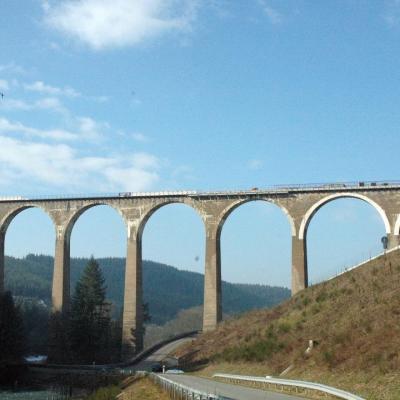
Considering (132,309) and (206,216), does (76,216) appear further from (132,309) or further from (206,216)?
(206,216)

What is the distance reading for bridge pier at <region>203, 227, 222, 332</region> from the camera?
53.3 meters

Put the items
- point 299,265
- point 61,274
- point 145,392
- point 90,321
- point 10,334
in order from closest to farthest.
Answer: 1. point 145,392
2. point 10,334
3. point 299,265
4. point 61,274
5. point 90,321

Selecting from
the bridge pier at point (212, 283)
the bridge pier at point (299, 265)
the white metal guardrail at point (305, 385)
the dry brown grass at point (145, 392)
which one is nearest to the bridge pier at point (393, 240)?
the bridge pier at point (299, 265)

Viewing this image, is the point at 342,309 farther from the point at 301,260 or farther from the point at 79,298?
the point at 79,298

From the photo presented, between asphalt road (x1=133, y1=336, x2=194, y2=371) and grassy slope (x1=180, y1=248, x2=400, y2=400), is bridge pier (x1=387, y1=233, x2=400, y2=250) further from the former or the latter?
asphalt road (x1=133, y1=336, x2=194, y2=371)

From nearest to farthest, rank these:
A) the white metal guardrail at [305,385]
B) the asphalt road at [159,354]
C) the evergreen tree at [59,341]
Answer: the white metal guardrail at [305,385] < the asphalt road at [159,354] < the evergreen tree at [59,341]

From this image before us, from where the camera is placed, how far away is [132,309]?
56469 mm

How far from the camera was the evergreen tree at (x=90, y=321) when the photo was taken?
201ft

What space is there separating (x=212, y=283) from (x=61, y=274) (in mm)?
16154

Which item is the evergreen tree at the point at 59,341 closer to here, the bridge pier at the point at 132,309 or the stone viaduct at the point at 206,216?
the stone viaduct at the point at 206,216

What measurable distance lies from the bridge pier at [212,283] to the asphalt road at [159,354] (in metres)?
4.44

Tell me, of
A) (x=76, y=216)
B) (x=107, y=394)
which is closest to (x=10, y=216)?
(x=76, y=216)

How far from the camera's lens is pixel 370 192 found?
51.4m

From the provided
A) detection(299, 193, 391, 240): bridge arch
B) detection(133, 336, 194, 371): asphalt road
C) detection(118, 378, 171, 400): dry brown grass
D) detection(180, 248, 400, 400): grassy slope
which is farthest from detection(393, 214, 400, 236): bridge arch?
detection(118, 378, 171, 400): dry brown grass
